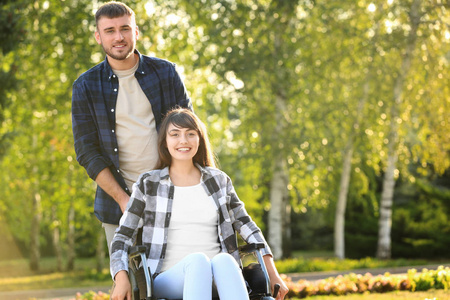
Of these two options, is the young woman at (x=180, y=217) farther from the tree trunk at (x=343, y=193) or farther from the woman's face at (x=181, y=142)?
the tree trunk at (x=343, y=193)

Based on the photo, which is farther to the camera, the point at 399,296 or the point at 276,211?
the point at 276,211

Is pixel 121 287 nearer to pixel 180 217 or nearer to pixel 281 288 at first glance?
pixel 180 217

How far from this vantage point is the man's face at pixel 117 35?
326cm

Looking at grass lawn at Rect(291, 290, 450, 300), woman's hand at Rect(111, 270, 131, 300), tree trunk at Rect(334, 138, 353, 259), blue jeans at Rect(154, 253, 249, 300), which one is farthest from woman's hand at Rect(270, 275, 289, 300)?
tree trunk at Rect(334, 138, 353, 259)

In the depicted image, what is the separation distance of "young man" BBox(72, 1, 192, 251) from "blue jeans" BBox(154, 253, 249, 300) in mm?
613

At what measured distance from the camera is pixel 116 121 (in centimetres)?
343

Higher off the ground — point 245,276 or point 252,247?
point 252,247

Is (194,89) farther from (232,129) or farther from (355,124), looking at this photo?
(355,124)

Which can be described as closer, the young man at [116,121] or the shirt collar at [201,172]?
the shirt collar at [201,172]

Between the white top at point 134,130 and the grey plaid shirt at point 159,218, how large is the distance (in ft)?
0.84

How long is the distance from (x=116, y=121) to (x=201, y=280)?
3.59 feet

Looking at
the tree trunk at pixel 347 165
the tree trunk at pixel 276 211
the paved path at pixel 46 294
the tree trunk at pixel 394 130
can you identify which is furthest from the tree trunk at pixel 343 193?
the paved path at pixel 46 294

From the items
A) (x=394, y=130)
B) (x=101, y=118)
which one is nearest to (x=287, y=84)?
(x=394, y=130)

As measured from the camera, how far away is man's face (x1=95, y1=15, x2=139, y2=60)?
3262 millimetres
